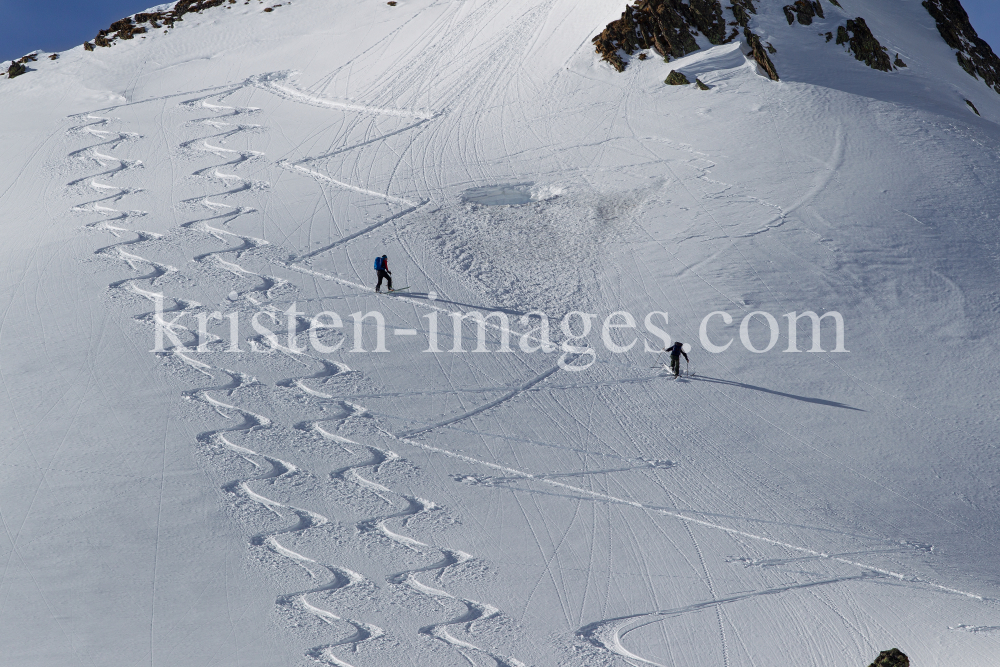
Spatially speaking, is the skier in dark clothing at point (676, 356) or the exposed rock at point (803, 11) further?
the exposed rock at point (803, 11)

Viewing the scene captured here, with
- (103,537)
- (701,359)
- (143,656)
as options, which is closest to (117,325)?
(103,537)

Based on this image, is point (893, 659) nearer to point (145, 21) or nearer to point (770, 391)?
point (770, 391)

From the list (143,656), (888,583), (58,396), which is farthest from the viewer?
(58,396)

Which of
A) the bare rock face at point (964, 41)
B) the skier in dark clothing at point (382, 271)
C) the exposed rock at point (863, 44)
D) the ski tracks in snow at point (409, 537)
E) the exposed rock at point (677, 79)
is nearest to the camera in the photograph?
the ski tracks in snow at point (409, 537)

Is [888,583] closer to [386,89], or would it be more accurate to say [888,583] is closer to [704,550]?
[704,550]

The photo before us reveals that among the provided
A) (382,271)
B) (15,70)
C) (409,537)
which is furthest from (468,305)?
(15,70)

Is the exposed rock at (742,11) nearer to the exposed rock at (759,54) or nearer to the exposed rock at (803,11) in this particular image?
the exposed rock at (759,54)

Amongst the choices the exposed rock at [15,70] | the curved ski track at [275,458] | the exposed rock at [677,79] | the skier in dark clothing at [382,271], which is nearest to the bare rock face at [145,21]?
the exposed rock at [15,70]

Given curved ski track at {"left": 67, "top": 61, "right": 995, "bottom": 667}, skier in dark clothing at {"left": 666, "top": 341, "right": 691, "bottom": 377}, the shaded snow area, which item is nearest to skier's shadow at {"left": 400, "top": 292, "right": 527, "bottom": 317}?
the shaded snow area
